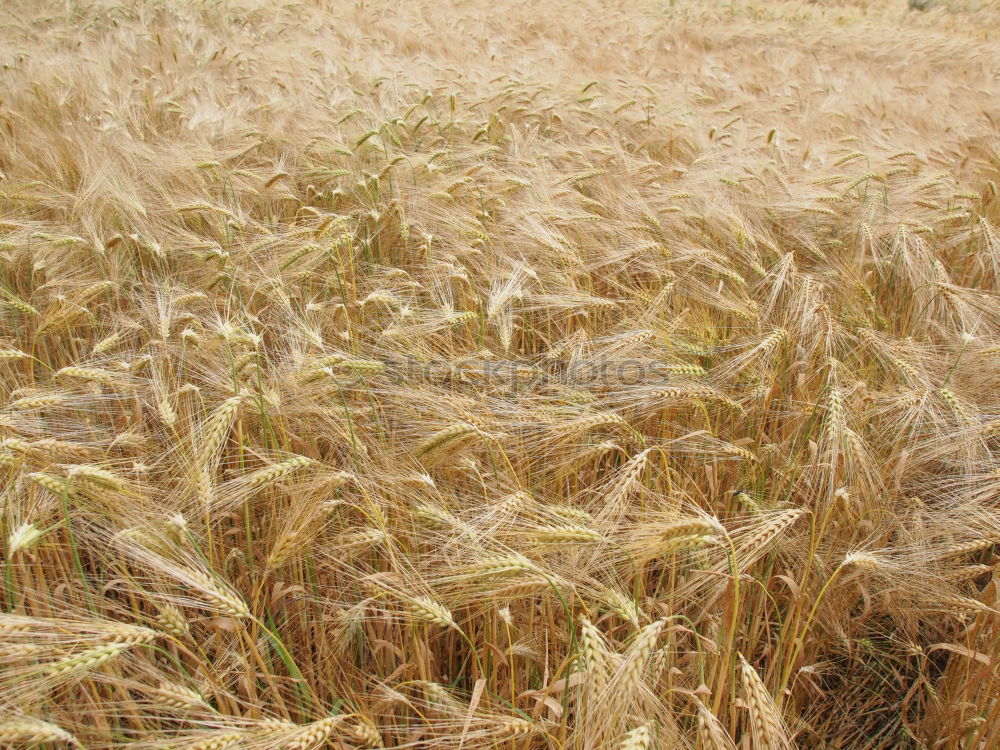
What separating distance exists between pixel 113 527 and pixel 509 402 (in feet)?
2.86

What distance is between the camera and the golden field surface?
1093 mm

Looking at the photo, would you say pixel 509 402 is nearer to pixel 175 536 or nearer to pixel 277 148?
pixel 175 536

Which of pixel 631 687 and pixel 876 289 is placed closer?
pixel 631 687

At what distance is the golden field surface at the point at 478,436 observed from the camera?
1.09 m

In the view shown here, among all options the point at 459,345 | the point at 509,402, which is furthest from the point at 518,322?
the point at 509,402

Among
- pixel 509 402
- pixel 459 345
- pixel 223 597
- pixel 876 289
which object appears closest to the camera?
pixel 223 597

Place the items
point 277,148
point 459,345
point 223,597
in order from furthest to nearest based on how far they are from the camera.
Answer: point 277,148
point 459,345
point 223,597

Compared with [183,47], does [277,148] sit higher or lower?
lower

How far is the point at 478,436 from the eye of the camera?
1.35m

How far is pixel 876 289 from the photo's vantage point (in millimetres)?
2623

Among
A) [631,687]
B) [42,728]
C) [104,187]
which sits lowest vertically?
[631,687]

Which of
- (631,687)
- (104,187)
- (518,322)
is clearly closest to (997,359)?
(518,322)

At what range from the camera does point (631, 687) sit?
0.86 m

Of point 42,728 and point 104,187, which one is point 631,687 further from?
point 104,187
